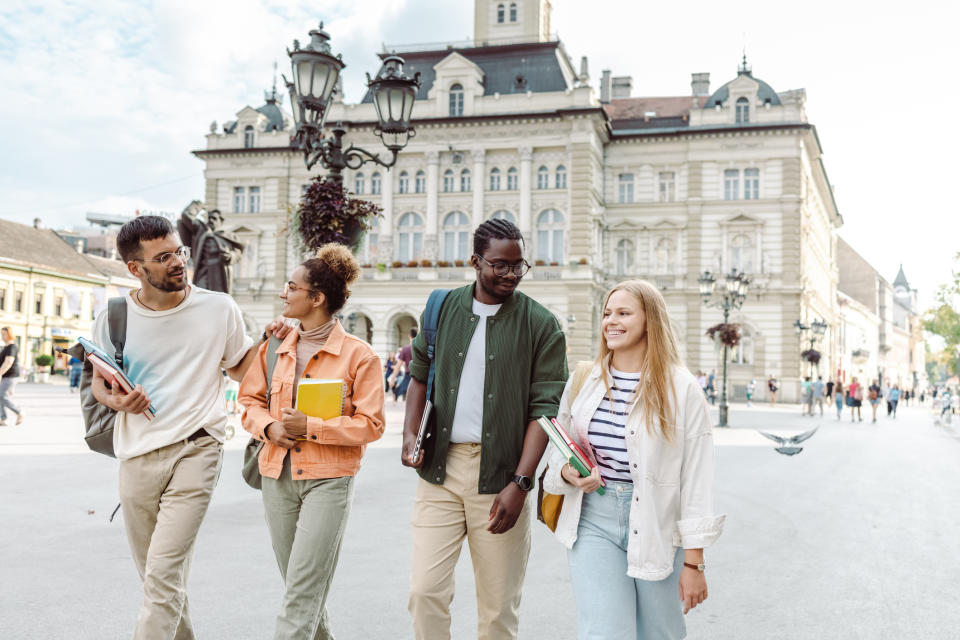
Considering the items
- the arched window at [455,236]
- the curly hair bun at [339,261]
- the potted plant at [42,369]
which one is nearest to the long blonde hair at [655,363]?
the curly hair bun at [339,261]

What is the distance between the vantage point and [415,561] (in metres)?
3.67

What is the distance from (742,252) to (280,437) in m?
40.3

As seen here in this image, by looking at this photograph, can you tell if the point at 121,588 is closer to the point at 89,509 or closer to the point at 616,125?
the point at 89,509

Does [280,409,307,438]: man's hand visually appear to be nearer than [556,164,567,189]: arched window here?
Yes

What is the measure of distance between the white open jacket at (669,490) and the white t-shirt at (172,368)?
1763 millimetres

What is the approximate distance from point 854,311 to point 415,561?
7795 centimetres

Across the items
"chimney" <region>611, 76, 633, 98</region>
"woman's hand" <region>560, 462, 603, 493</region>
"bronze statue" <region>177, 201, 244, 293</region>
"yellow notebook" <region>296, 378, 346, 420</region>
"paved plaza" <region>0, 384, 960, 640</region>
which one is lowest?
"paved plaza" <region>0, 384, 960, 640</region>

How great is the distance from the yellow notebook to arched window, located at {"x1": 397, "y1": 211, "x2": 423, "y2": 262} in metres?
39.5

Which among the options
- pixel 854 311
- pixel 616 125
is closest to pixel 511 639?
pixel 616 125

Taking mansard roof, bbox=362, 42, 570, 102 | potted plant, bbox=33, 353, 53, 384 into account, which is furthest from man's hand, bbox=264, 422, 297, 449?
potted plant, bbox=33, 353, 53, 384

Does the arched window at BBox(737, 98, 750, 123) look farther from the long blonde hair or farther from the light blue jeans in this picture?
the light blue jeans

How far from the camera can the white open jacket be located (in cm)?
322

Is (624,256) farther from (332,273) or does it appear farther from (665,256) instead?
(332,273)

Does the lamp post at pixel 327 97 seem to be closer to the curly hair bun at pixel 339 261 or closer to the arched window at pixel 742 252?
the curly hair bun at pixel 339 261
